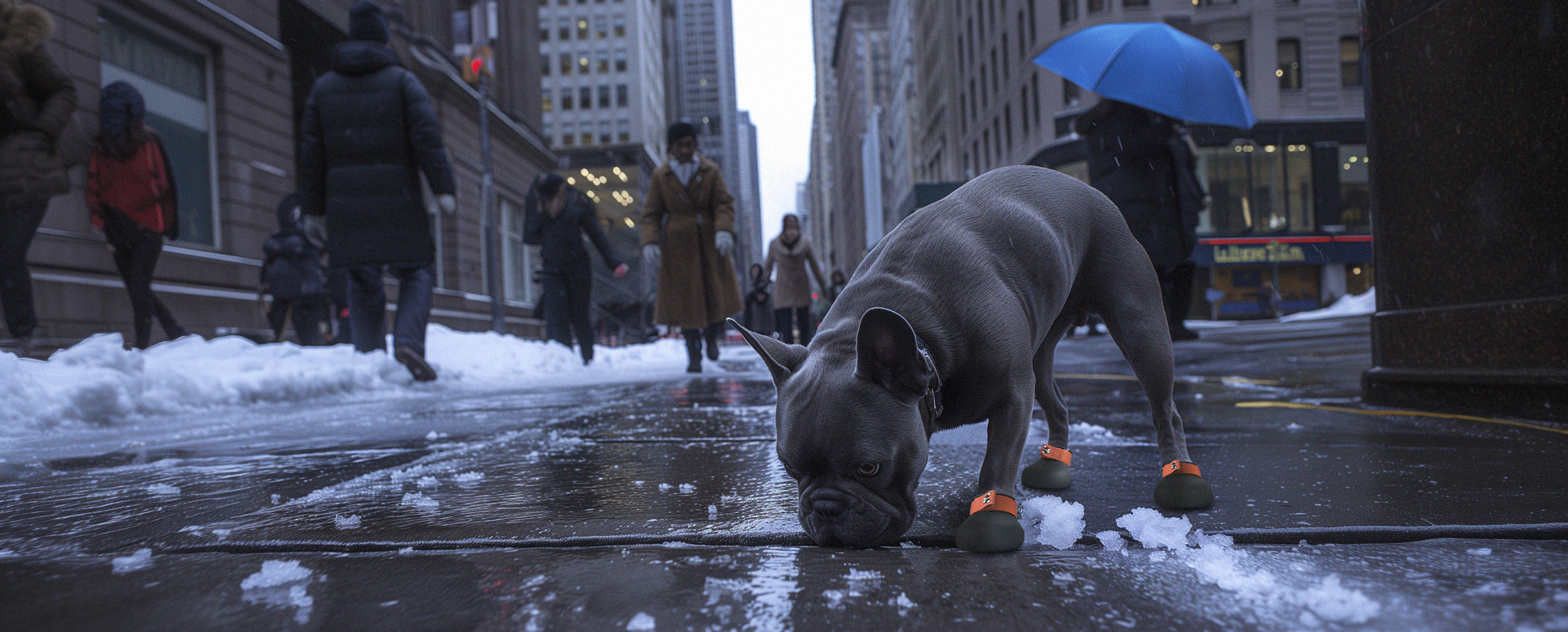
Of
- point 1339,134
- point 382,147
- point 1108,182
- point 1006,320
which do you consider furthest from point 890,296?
point 1339,134

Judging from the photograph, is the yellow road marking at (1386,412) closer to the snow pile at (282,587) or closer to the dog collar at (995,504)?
the dog collar at (995,504)

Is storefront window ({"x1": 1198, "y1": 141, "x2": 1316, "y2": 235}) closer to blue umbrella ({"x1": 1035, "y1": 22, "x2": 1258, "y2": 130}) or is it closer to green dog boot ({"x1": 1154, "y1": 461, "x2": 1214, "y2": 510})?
blue umbrella ({"x1": 1035, "y1": 22, "x2": 1258, "y2": 130})

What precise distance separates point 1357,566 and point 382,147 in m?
6.97

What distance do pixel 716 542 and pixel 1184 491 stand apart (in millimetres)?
1148

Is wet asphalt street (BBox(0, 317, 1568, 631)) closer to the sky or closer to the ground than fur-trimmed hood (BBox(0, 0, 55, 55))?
closer to the ground

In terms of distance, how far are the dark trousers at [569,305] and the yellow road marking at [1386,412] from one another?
7.38 metres

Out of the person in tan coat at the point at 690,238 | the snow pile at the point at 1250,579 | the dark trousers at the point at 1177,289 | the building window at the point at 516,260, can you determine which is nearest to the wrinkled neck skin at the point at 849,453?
the snow pile at the point at 1250,579

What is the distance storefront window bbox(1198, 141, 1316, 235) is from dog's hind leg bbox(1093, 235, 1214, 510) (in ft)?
116

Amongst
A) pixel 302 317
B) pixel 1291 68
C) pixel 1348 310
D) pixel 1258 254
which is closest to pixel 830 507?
pixel 302 317

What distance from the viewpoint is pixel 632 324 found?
28.5 metres

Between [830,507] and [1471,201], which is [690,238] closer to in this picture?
[1471,201]

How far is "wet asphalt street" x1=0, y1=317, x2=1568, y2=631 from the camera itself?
4.36ft

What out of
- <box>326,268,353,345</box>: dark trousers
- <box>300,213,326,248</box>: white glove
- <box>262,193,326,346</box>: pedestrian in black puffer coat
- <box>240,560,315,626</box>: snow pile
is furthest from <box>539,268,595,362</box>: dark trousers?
<box>240,560,315,626</box>: snow pile

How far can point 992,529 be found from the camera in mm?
1724
